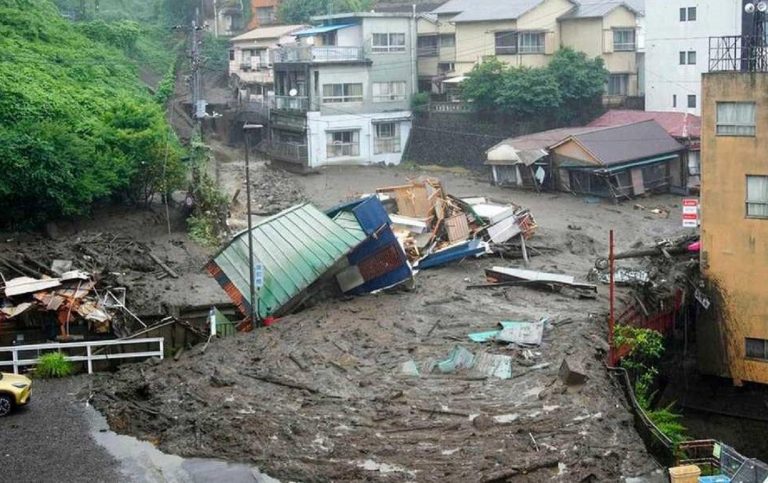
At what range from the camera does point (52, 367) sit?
2206cm

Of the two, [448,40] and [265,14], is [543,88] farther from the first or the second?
[265,14]

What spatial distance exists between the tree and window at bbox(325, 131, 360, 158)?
11056 mm

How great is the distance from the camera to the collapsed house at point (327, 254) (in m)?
25.5

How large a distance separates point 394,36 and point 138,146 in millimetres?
21666

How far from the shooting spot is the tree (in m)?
47.1

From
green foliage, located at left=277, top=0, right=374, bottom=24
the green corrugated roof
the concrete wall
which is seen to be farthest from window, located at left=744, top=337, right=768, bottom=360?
green foliage, located at left=277, top=0, right=374, bottom=24

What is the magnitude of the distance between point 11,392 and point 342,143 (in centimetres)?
3311

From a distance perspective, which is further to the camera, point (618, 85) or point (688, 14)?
point (618, 85)

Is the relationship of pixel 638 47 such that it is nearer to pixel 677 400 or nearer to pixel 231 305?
pixel 677 400

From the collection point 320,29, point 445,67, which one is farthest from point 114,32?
point 445,67

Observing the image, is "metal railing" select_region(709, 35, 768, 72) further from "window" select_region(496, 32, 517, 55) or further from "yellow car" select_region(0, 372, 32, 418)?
"window" select_region(496, 32, 517, 55)

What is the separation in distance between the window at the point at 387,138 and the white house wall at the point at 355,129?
21cm

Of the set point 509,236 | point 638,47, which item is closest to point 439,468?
point 509,236

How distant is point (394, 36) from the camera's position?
53.2m
